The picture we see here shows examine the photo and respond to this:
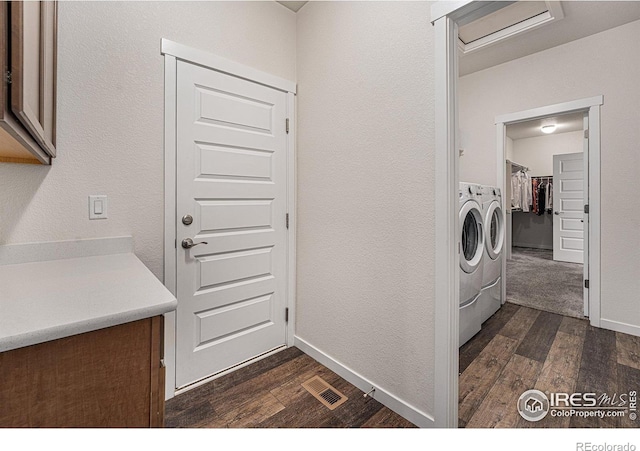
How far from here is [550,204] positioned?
635 cm

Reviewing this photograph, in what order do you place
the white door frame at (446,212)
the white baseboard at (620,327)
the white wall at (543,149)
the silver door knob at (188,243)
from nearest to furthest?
the white door frame at (446,212)
the silver door knob at (188,243)
the white baseboard at (620,327)
the white wall at (543,149)

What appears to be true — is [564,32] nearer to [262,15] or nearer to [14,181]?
[262,15]

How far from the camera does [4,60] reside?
1.98 feet

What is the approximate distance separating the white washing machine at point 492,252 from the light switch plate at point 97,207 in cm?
268

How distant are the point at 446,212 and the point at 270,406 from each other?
1.33m

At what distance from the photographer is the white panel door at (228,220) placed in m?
1.70

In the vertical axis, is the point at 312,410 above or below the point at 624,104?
below

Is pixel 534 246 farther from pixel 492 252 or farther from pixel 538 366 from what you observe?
pixel 538 366

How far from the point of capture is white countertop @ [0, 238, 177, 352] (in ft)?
2.07

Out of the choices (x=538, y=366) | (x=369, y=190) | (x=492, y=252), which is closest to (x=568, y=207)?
(x=492, y=252)

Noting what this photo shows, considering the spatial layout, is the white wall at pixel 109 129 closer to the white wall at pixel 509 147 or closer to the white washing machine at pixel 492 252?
the white washing machine at pixel 492 252

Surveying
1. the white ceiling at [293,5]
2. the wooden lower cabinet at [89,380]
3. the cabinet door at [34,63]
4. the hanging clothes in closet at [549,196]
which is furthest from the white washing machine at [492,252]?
the hanging clothes in closet at [549,196]
